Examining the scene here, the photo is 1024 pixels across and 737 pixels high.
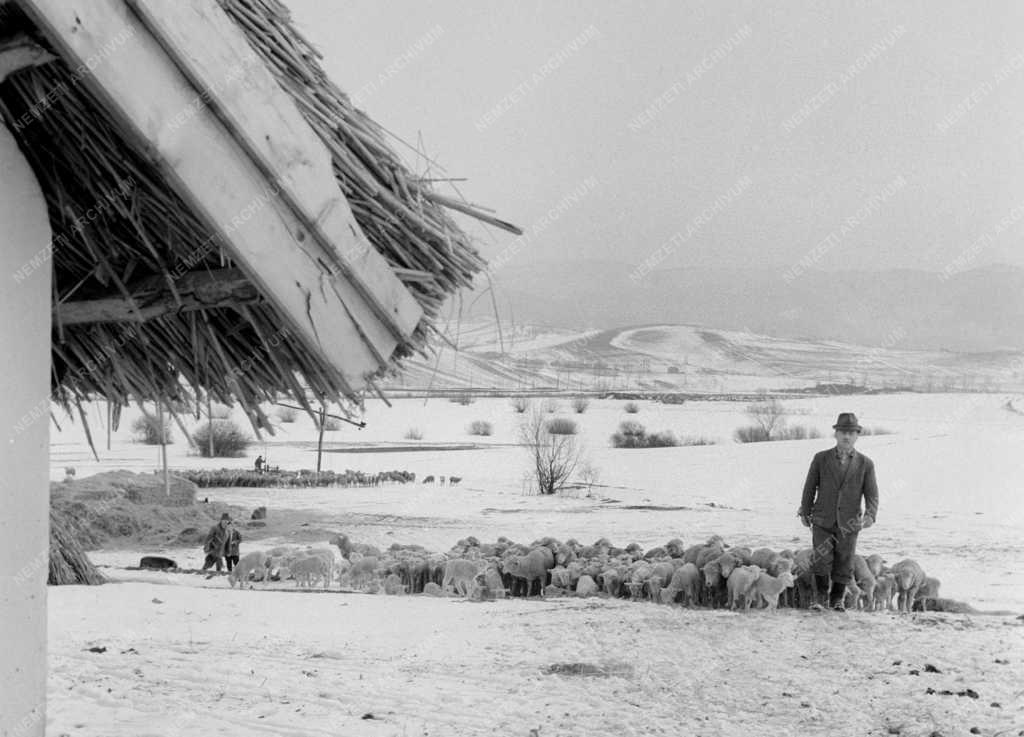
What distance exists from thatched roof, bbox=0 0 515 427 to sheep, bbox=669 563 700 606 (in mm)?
6905

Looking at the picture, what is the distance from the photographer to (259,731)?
20.0ft

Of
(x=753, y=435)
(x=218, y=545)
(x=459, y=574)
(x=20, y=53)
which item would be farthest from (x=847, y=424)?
(x=753, y=435)

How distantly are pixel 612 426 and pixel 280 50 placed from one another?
4669 centimetres

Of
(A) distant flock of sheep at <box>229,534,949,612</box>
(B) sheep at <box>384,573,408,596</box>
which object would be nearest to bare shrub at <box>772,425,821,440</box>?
(A) distant flock of sheep at <box>229,534,949,612</box>

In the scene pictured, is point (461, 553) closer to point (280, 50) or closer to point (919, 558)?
point (919, 558)

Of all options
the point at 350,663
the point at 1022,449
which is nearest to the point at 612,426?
the point at 1022,449

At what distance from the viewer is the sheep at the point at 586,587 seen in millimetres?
11312

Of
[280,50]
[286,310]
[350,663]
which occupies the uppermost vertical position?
[280,50]

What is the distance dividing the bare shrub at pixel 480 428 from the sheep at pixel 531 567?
3585cm

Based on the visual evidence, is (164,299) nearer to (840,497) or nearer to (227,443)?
(840,497)

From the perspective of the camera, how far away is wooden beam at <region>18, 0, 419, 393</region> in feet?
8.48

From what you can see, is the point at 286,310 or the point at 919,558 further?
the point at 919,558

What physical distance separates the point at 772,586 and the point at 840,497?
1311mm

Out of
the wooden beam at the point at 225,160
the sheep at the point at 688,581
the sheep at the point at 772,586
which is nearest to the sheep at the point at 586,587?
the sheep at the point at 688,581
